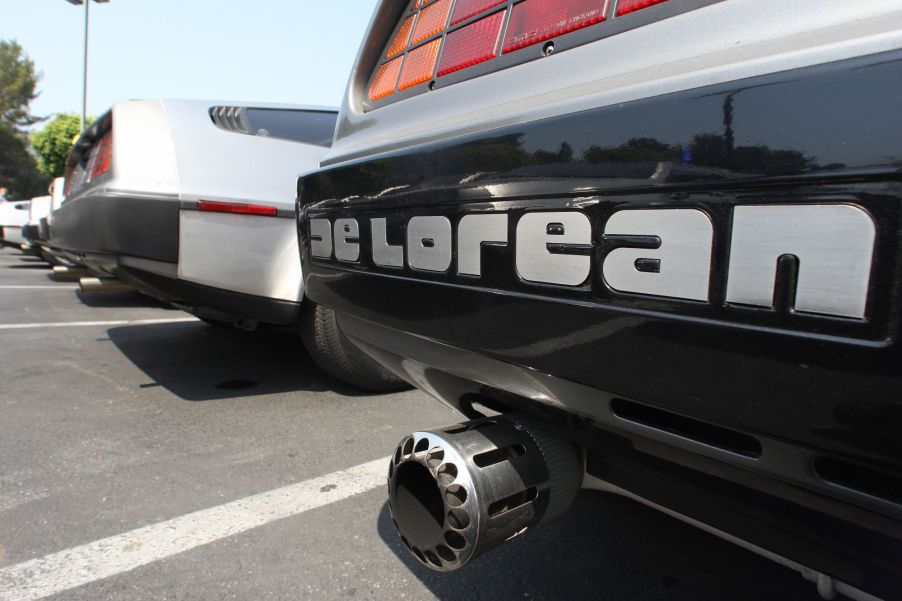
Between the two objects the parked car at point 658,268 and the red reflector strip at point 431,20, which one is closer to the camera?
the parked car at point 658,268

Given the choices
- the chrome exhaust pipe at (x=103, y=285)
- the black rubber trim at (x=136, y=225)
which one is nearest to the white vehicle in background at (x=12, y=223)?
the chrome exhaust pipe at (x=103, y=285)

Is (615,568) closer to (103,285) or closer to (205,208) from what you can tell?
(205,208)

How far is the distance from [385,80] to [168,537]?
1.50m

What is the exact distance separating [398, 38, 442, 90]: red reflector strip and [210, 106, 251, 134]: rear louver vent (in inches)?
63.6

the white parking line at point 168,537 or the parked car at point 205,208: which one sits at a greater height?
the parked car at point 205,208

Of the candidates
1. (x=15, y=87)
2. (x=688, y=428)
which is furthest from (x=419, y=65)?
(x=15, y=87)

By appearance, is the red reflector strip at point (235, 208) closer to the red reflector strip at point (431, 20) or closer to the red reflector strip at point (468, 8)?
the red reflector strip at point (431, 20)

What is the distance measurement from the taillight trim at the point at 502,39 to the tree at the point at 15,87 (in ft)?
167

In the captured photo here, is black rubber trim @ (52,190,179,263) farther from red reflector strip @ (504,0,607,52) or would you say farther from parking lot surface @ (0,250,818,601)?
red reflector strip @ (504,0,607,52)

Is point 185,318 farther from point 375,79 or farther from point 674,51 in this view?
point 674,51

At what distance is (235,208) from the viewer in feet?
8.31

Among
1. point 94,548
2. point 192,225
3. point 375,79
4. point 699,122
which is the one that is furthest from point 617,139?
point 192,225

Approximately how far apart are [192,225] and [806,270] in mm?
2324

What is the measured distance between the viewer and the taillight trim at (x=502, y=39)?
893 mm
